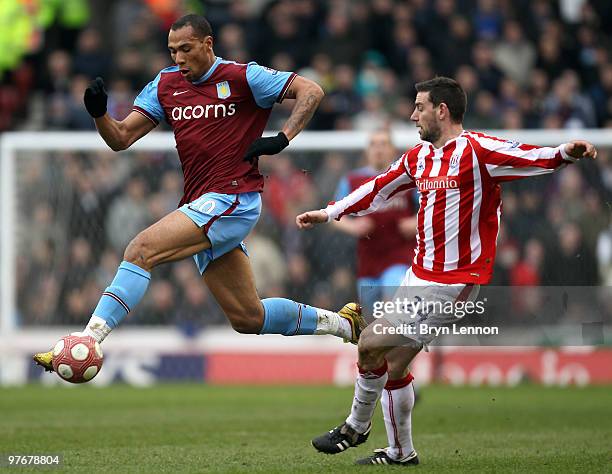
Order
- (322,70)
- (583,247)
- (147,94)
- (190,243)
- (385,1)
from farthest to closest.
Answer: (385,1), (322,70), (583,247), (147,94), (190,243)

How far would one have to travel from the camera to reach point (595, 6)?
18.6 metres

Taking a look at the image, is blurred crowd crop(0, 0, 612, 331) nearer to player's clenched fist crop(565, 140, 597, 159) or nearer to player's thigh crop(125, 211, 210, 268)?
player's thigh crop(125, 211, 210, 268)

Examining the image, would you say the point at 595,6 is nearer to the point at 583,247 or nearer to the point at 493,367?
the point at 583,247

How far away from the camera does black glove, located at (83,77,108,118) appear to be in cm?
766

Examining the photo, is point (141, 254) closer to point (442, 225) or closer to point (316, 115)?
point (442, 225)

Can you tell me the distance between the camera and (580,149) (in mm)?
6875

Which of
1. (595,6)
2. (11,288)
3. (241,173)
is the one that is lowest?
(11,288)

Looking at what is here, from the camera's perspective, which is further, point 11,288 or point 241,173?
point 11,288

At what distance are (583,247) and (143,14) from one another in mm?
7255

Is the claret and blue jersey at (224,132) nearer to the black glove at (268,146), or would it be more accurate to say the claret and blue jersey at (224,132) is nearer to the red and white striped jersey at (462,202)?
the black glove at (268,146)

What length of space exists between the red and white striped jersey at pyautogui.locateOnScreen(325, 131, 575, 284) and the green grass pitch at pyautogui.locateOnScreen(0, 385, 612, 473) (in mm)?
1150

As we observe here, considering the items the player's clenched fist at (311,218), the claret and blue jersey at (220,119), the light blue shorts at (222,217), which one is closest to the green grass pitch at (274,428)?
the light blue shorts at (222,217)

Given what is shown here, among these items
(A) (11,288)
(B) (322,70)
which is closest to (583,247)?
(B) (322,70)

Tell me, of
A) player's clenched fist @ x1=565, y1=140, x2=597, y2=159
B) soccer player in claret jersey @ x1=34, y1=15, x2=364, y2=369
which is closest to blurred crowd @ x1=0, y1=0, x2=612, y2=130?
soccer player in claret jersey @ x1=34, y1=15, x2=364, y2=369
